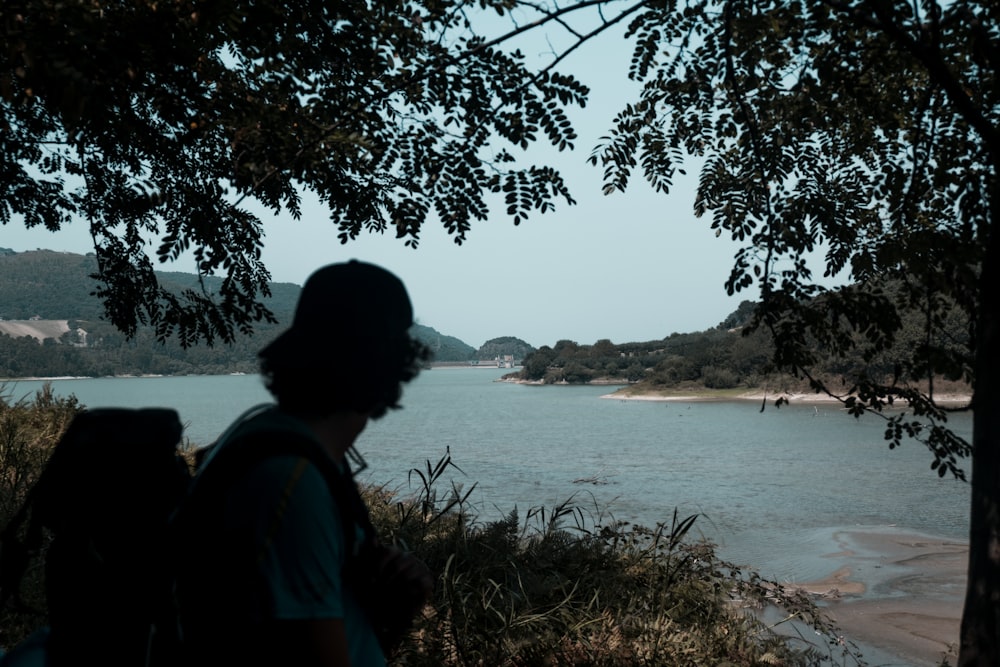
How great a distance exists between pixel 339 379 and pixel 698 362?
8764cm

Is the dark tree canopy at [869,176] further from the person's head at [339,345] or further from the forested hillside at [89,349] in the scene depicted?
the forested hillside at [89,349]

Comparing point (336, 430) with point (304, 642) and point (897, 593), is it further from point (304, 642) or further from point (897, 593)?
point (897, 593)

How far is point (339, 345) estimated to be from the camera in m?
1.40

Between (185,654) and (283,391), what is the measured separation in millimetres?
449

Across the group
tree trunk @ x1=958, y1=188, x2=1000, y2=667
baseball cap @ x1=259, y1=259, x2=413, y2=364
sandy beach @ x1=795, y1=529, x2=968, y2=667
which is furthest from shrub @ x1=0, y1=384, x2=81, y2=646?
sandy beach @ x1=795, y1=529, x2=968, y2=667

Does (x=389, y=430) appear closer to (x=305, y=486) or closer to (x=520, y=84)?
(x=520, y=84)

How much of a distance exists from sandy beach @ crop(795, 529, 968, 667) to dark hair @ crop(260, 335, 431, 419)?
6948 mm

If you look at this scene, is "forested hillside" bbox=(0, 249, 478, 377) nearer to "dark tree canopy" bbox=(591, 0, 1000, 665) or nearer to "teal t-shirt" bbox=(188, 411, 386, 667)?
"dark tree canopy" bbox=(591, 0, 1000, 665)

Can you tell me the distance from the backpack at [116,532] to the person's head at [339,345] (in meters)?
0.09

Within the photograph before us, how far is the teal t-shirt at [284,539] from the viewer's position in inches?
46.4

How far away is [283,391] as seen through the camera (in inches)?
55.3

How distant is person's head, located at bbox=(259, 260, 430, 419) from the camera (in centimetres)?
139

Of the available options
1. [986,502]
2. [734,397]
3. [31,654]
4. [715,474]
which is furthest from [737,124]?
[734,397]

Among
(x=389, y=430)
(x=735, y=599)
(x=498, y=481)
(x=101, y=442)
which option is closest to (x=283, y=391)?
(x=101, y=442)
